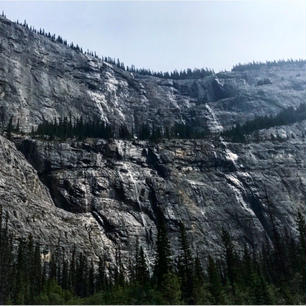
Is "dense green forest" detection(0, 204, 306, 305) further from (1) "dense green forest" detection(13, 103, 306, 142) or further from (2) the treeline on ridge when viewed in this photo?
(1) "dense green forest" detection(13, 103, 306, 142)

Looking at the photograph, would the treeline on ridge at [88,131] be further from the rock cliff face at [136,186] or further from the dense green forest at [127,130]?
the rock cliff face at [136,186]

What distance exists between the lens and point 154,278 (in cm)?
7356

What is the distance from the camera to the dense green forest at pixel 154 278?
66500mm

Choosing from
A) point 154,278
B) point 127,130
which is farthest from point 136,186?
point 154,278

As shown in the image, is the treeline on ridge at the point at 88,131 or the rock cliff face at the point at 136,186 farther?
the treeline on ridge at the point at 88,131

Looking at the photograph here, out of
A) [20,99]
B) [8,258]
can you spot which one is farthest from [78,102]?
[8,258]

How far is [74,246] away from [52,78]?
107m

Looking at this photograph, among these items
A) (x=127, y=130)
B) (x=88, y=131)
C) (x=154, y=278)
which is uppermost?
(x=127, y=130)

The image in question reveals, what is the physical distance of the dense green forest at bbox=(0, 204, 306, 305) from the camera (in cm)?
6650

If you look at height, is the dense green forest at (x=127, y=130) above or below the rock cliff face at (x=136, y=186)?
above

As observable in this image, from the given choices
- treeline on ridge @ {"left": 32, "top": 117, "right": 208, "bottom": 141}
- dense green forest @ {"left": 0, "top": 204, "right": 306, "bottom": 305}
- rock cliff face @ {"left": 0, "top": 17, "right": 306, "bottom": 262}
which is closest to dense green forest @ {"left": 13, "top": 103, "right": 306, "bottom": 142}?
treeline on ridge @ {"left": 32, "top": 117, "right": 208, "bottom": 141}

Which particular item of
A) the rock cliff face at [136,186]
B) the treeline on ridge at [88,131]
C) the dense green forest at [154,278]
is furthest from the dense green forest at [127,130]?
the dense green forest at [154,278]

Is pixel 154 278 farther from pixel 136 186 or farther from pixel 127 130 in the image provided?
pixel 127 130

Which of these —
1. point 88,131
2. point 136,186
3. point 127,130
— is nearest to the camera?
point 136,186
